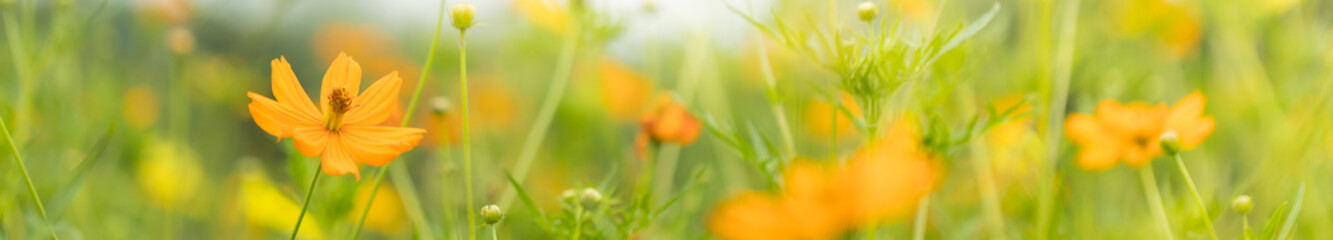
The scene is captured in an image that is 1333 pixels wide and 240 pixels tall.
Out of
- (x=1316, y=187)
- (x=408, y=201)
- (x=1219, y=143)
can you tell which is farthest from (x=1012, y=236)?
(x=408, y=201)

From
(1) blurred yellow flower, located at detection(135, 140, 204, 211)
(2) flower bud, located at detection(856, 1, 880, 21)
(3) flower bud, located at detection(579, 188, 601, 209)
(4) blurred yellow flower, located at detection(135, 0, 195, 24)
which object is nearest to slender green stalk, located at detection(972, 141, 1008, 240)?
(2) flower bud, located at detection(856, 1, 880, 21)

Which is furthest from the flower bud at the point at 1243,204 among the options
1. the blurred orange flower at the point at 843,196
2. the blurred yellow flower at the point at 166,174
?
the blurred yellow flower at the point at 166,174

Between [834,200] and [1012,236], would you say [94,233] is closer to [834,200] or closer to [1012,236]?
[834,200]

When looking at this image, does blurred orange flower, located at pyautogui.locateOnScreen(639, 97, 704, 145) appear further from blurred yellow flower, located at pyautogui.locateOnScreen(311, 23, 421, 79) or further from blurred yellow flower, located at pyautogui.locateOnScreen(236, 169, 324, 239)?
blurred yellow flower, located at pyautogui.locateOnScreen(311, 23, 421, 79)

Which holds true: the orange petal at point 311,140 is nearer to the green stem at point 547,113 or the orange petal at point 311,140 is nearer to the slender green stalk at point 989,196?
the green stem at point 547,113

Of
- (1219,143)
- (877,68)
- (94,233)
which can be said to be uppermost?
(877,68)

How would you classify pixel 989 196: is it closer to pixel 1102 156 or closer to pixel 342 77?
pixel 1102 156
